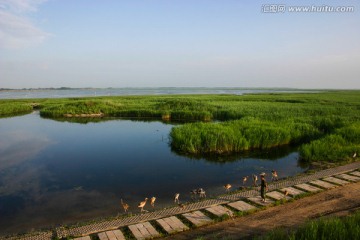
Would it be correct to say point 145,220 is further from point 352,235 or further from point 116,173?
point 116,173

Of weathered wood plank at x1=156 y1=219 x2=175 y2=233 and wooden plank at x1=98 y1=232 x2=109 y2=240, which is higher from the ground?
weathered wood plank at x1=156 y1=219 x2=175 y2=233

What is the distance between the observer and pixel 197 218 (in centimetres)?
893

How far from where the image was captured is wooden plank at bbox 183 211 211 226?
864 cm

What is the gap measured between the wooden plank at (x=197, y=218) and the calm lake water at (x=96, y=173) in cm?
221

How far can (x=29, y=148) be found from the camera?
2220 centimetres

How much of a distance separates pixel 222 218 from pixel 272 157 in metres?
11.3

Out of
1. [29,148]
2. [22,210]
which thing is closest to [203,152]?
[22,210]

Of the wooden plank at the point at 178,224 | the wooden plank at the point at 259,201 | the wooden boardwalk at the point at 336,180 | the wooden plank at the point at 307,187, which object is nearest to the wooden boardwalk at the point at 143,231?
the wooden plank at the point at 178,224

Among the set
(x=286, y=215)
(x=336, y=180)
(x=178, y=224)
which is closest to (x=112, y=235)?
(x=178, y=224)

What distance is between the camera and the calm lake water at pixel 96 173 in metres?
11.2

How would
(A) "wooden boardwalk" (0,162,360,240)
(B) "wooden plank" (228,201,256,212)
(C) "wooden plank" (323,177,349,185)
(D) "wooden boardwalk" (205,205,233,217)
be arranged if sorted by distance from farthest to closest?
(C) "wooden plank" (323,177,349,185) < (B) "wooden plank" (228,201,256,212) < (D) "wooden boardwalk" (205,205,233,217) < (A) "wooden boardwalk" (0,162,360,240)

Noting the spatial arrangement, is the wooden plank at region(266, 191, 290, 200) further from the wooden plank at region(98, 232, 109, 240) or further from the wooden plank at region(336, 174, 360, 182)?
the wooden plank at region(98, 232, 109, 240)

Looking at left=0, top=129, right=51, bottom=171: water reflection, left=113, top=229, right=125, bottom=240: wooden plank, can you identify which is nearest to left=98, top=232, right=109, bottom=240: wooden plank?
left=113, top=229, right=125, bottom=240: wooden plank

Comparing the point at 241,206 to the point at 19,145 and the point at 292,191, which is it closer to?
the point at 292,191
